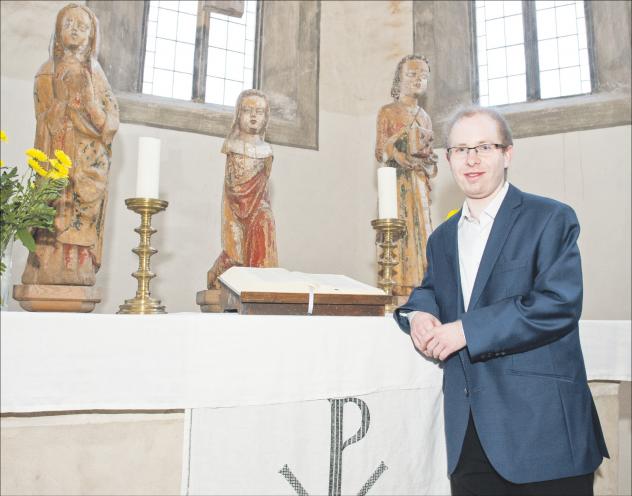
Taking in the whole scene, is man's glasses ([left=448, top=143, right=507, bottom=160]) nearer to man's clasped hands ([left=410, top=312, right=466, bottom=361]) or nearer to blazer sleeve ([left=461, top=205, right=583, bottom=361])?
blazer sleeve ([left=461, top=205, right=583, bottom=361])

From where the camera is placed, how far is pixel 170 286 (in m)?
5.54

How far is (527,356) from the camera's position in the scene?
161 centimetres

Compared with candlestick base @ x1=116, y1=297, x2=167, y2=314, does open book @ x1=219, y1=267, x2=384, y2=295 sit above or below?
above

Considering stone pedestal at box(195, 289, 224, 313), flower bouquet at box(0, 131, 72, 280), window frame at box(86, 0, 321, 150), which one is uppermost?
window frame at box(86, 0, 321, 150)

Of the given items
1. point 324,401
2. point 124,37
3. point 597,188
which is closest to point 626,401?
point 597,188

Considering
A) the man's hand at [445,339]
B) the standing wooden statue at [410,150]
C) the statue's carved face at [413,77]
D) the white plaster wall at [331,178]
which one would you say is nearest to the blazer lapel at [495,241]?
the man's hand at [445,339]

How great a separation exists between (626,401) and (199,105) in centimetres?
495

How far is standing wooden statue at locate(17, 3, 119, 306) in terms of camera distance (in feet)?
7.65

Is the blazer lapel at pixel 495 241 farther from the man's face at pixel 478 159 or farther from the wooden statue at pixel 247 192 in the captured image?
the wooden statue at pixel 247 192

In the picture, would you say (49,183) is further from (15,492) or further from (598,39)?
(598,39)

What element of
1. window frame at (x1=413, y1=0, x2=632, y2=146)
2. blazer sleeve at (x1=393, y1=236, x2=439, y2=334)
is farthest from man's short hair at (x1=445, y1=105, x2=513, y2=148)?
window frame at (x1=413, y1=0, x2=632, y2=146)

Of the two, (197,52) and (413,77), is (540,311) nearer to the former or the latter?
(413,77)

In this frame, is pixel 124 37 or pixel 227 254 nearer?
pixel 227 254

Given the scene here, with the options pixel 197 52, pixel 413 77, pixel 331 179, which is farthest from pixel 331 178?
pixel 413 77
